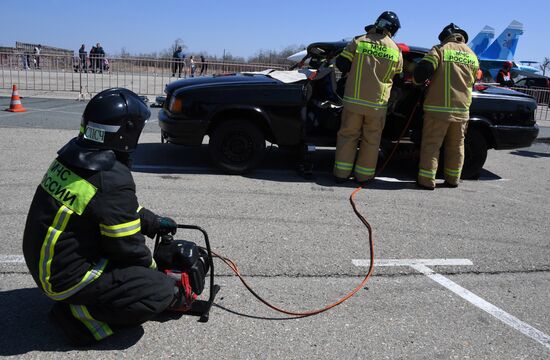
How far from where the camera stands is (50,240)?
262cm

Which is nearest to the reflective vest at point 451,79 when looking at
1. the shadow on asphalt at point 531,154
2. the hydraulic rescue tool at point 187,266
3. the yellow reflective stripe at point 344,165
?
the yellow reflective stripe at point 344,165

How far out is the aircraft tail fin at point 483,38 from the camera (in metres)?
41.6

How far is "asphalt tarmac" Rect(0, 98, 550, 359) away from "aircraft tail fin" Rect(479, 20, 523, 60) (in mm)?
37335

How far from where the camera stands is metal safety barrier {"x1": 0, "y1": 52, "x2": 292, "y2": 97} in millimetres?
16484

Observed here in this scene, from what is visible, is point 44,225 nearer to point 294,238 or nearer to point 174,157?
point 294,238

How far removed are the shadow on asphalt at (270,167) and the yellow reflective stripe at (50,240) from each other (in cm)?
369

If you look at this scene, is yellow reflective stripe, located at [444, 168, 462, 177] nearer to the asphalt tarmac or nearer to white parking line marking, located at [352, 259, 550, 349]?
the asphalt tarmac

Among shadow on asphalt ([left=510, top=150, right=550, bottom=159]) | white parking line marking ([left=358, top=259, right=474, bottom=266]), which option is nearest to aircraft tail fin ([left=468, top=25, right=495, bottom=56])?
shadow on asphalt ([left=510, top=150, right=550, bottom=159])

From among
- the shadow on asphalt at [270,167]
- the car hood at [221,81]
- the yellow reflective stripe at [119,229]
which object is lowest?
the shadow on asphalt at [270,167]

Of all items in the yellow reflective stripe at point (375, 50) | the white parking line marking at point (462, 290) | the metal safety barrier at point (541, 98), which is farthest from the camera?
the metal safety barrier at point (541, 98)

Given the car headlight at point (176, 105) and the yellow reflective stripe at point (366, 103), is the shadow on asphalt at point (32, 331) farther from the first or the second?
the yellow reflective stripe at point (366, 103)

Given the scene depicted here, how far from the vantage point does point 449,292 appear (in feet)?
12.4

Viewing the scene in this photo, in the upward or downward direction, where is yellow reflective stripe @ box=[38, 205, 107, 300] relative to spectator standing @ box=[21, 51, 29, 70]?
downward

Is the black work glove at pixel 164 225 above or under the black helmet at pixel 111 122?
under
